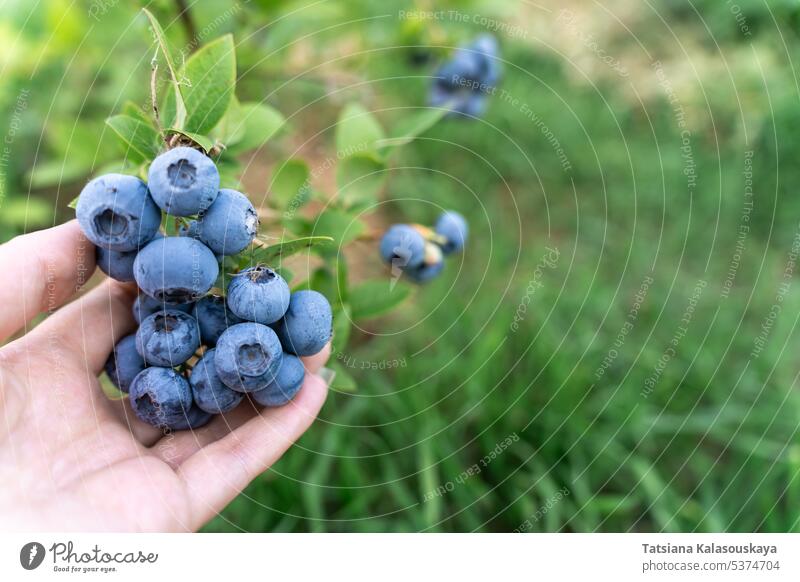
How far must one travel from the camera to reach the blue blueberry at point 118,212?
0.88 m

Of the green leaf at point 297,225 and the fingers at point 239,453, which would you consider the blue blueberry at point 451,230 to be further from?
the fingers at point 239,453

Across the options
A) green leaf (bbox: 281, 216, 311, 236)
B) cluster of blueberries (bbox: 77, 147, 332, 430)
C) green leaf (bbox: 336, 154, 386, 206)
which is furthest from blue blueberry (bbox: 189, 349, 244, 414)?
green leaf (bbox: 336, 154, 386, 206)

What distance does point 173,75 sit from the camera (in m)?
0.86

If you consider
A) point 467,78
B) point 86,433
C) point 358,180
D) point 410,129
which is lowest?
point 86,433

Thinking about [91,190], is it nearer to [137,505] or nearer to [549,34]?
[137,505]

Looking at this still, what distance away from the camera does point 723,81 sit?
263 centimetres

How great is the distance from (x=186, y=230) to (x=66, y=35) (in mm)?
1037

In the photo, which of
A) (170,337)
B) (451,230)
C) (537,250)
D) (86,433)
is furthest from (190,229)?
(537,250)

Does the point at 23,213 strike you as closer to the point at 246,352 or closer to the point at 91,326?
the point at 91,326

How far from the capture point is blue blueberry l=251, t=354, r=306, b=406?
1006mm

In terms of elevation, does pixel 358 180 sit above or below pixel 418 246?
above

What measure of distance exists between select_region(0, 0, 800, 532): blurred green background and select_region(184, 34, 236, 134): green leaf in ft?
1.46

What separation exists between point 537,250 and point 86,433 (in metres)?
1.53

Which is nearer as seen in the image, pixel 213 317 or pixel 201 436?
pixel 213 317
